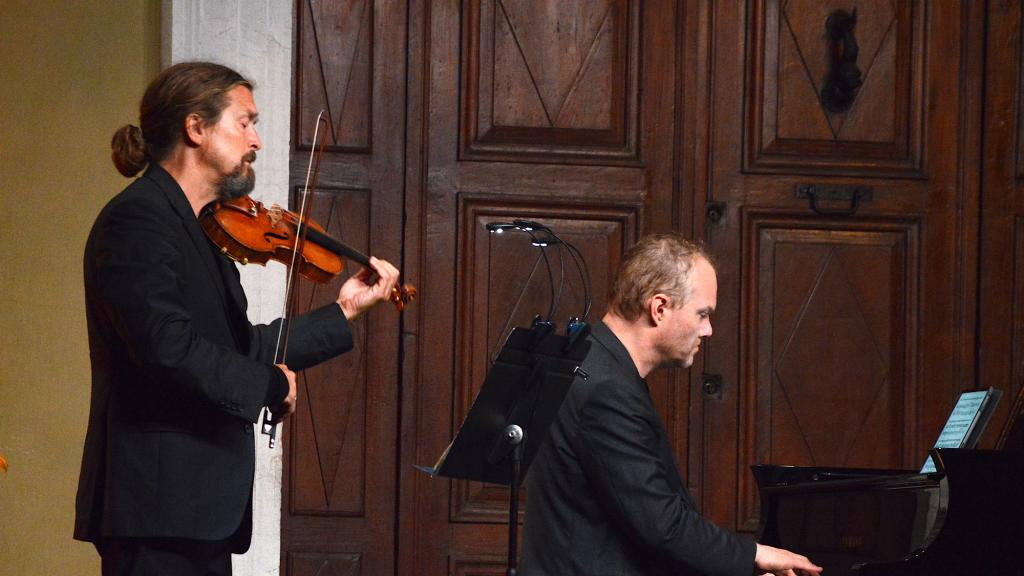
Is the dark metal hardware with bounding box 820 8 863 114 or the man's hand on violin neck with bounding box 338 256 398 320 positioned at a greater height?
the dark metal hardware with bounding box 820 8 863 114

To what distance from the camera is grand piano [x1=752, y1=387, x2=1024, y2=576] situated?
3297 mm

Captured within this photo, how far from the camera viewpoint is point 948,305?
521 cm

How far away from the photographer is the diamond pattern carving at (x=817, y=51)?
17.1 ft

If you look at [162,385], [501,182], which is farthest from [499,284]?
[162,385]

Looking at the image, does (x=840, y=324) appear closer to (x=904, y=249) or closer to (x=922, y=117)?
(x=904, y=249)

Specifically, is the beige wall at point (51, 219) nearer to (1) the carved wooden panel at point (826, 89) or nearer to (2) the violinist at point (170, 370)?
(2) the violinist at point (170, 370)

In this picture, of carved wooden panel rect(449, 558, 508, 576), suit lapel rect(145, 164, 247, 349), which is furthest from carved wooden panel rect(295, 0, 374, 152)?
suit lapel rect(145, 164, 247, 349)

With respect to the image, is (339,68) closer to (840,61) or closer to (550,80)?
(550,80)

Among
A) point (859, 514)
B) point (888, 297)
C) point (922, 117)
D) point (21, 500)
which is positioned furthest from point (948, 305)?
point (21, 500)

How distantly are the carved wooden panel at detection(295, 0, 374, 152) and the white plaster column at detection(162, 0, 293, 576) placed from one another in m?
0.12

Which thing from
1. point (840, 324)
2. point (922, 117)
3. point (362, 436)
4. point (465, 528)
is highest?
point (922, 117)

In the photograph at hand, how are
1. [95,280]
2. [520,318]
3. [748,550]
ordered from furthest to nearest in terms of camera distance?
[520,318] → [748,550] → [95,280]

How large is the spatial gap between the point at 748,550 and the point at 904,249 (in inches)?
89.0

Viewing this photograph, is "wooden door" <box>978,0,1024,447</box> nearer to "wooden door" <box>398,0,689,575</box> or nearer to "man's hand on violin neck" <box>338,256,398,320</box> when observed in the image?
"wooden door" <box>398,0,689,575</box>
